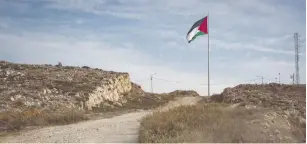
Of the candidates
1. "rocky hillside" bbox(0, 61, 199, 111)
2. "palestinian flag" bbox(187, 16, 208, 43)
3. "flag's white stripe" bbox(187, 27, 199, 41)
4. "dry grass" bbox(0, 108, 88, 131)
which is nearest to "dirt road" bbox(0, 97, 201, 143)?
"dry grass" bbox(0, 108, 88, 131)

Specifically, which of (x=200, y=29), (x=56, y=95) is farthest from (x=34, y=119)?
(x=200, y=29)

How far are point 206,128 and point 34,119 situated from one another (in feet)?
38.7

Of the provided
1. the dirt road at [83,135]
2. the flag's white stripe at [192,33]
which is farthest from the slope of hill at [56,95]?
the flag's white stripe at [192,33]

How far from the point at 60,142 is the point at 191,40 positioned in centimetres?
1687

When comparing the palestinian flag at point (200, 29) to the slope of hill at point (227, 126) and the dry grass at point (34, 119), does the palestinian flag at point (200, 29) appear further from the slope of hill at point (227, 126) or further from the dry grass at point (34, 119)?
the slope of hill at point (227, 126)

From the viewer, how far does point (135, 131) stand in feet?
58.6

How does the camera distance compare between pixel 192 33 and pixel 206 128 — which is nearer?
pixel 206 128

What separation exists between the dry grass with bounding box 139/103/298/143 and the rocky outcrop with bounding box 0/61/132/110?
50.2 feet

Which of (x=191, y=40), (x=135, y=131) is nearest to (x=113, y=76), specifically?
(x=191, y=40)

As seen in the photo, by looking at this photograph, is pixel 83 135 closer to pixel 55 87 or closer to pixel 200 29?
pixel 200 29

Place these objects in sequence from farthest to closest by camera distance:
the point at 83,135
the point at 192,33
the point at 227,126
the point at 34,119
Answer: the point at 192,33 < the point at 34,119 < the point at 83,135 < the point at 227,126

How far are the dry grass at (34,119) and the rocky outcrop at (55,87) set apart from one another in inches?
173

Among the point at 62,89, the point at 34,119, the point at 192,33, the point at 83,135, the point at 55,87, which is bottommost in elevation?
the point at 83,135

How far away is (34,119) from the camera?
22.7 meters
